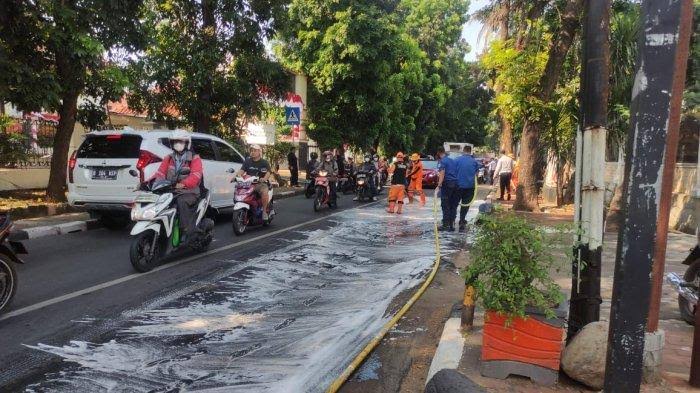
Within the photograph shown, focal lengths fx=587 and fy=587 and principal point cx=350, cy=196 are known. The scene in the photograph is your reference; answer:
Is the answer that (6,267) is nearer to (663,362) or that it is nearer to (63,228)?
(63,228)

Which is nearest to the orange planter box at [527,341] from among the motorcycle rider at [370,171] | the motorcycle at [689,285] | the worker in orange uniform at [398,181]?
the motorcycle at [689,285]

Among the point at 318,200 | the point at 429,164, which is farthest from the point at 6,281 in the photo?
the point at 429,164

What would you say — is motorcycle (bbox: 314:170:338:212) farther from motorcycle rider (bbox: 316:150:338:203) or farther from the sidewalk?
the sidewalk

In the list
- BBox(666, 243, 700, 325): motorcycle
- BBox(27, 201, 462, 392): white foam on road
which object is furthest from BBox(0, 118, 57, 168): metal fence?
BBox(666, 243, 700, 325): motorcycle

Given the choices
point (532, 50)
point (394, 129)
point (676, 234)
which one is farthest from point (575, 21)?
point (394, 129)

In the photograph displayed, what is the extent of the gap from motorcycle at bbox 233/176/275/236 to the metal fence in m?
6.46

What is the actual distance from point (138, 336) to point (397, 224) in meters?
8.93

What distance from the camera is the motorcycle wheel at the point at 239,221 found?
419 inches

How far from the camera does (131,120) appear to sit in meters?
24.4

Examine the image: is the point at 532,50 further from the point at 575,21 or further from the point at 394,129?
the point at 394,129

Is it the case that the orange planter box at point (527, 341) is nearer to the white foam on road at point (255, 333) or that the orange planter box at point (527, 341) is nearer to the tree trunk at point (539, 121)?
the white foam on road at point (255, 333)

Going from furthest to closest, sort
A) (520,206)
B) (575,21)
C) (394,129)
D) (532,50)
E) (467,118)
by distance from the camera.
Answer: (467,118) → (394,129) → (520,206) → (532,50) → (575,21)

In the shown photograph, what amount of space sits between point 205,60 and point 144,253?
10751 mm

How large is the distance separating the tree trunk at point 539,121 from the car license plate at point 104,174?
10.1 meters
